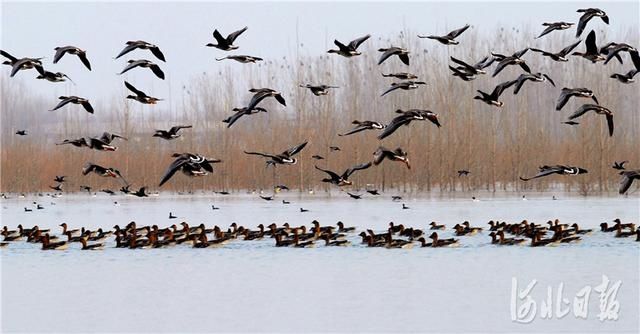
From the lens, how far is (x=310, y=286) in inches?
562

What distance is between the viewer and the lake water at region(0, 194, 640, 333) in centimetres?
1148

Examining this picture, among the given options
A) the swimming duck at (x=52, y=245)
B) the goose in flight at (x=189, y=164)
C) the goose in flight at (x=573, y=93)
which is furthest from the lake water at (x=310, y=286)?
the goose in flight at (x=573, y=93)

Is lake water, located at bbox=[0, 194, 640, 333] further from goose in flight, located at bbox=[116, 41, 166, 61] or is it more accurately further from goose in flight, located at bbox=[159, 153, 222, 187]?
goose in flight, located at bbox=[116, 41, 166, 61]

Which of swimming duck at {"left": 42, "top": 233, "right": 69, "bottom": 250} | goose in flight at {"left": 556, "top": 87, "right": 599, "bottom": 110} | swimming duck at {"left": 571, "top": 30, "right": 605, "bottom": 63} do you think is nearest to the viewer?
goose in flight at {"left": 556, "top": 87, "right": 599, "bottom": 110}

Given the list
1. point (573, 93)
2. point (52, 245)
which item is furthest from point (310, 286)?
point (52, 245)

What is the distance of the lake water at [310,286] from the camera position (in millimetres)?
11477

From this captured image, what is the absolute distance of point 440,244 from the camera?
1941 cm

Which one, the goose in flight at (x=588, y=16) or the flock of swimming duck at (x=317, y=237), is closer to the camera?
the goose in flight at (x=588, y=16)

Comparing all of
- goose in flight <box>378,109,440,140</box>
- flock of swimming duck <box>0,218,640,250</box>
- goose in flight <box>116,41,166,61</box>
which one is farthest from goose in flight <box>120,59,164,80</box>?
flock of swimming duck <box>0,218,640,250</box>

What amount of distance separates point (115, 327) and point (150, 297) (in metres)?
2.18

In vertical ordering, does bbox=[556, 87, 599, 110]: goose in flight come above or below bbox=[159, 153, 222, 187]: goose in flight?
above

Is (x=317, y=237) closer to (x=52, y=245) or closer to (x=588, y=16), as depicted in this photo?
(x=52, y=245)

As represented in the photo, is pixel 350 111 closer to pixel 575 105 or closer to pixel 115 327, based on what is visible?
pixel 575 105

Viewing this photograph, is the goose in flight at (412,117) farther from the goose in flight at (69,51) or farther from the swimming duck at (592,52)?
the goose in flight at (69,51)
